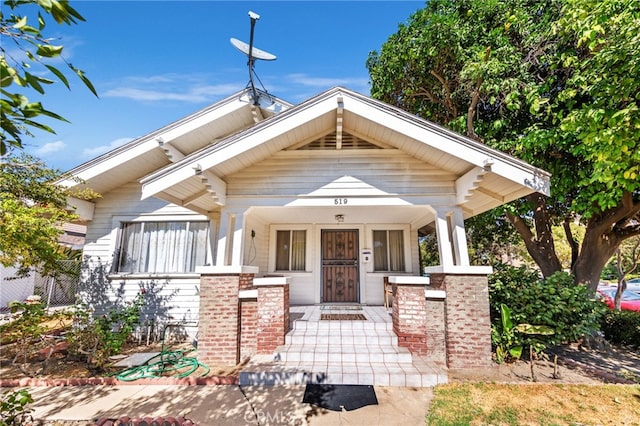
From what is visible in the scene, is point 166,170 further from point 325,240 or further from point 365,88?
point 365,88

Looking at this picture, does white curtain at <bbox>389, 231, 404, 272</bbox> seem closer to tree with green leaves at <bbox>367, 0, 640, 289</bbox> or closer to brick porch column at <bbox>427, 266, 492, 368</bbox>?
tree with green leaves at <bbox>367, 0, 640, 289</bbox>

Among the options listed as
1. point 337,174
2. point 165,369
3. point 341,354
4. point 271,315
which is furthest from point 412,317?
point 165,369

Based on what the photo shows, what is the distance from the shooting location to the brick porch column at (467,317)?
515cm

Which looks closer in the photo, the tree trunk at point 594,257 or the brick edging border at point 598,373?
the brick edging border at point 598,373

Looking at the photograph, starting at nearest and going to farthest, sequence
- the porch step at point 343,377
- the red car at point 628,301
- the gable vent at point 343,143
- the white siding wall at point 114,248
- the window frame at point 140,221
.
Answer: the porch step at point 343,377, the gable vent at point 343,143, the white siding wall at point 114,248, the window frame at point 140,221, the red car at point 628,301

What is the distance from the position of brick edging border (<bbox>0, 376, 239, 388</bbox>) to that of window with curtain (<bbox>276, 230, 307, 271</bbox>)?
4017mm

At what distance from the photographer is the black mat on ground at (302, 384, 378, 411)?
4.02m

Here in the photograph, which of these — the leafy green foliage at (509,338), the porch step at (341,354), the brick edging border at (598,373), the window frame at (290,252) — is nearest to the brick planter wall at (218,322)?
the porch step at (341,354)

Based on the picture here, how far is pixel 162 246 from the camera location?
746cm

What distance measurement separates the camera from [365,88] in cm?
1191

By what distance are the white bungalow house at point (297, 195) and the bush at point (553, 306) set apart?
4.46ft

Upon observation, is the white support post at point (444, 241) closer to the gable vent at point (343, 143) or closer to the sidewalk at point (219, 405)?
the gable vent at point (343, 143)

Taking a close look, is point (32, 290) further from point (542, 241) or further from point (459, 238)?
point (542, 241)

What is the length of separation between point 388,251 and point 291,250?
9.64ft
